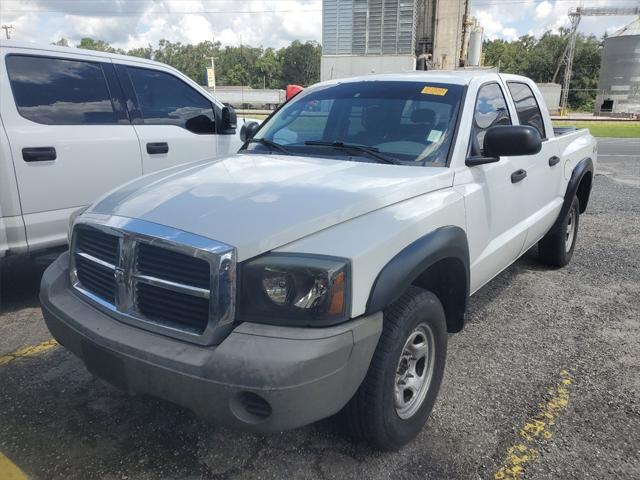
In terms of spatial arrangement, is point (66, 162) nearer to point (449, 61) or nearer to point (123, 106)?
point (123, 106)

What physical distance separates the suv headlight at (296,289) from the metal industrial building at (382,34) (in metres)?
37.8

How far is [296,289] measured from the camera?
1976 mm

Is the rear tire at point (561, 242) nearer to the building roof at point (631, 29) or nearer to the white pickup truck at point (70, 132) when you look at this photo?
the white pickup truck at point (70, 132)

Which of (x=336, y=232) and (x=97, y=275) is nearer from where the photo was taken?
(x=336, y=232)

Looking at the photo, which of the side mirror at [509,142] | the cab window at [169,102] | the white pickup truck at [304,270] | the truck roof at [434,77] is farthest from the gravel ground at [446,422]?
the cab window at [169,102]

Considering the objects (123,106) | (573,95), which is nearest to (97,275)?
(123,106)

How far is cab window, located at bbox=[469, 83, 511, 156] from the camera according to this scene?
321 centimetres

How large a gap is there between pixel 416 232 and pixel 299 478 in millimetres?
1227

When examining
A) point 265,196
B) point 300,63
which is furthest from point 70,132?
point 300,63

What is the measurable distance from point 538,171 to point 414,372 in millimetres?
2272

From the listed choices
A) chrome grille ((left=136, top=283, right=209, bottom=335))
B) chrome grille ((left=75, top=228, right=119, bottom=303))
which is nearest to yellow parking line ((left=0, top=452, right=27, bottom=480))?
chrome grille ((left=75, top=228, right=119, bottom=303))

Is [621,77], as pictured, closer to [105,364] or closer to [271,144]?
[271,144]

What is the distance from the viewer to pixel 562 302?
4.41 metres

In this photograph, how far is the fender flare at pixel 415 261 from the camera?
2088mm
